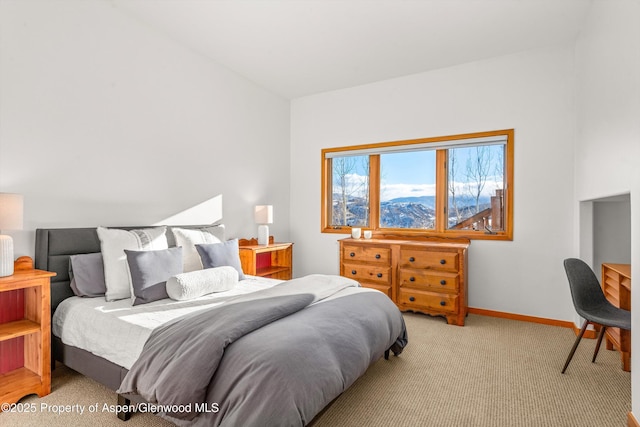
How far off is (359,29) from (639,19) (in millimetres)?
2127

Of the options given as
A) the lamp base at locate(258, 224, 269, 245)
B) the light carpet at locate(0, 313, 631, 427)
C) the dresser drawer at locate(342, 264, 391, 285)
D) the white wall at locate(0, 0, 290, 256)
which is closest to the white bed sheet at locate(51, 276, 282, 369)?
the light carpet at locate(0, 313, 631, 427)

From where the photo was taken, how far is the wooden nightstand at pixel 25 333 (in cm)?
211

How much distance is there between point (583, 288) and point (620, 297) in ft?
1.24

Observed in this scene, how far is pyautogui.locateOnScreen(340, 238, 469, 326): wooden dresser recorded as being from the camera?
3607mm

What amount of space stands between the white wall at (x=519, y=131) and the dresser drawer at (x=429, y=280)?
0.59 m

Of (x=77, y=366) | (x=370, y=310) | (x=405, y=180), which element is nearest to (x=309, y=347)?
(x=370, y=310)

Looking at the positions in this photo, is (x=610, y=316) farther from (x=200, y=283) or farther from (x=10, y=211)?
(x=10, y=211)

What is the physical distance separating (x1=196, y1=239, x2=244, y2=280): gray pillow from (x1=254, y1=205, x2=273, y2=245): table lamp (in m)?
1.08

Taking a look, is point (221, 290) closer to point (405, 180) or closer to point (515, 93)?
point (405, 180)

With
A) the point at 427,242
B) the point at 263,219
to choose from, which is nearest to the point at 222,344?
the point at 263,219

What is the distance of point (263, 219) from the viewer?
14.4 ft

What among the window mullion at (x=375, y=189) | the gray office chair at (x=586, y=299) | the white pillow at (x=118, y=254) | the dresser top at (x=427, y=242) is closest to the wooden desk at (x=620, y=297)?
the gray office chair at (x=586, y=299)

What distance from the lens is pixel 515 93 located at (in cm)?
380

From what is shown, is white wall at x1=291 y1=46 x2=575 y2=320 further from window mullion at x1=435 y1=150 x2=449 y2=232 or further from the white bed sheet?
the white bed sheet
